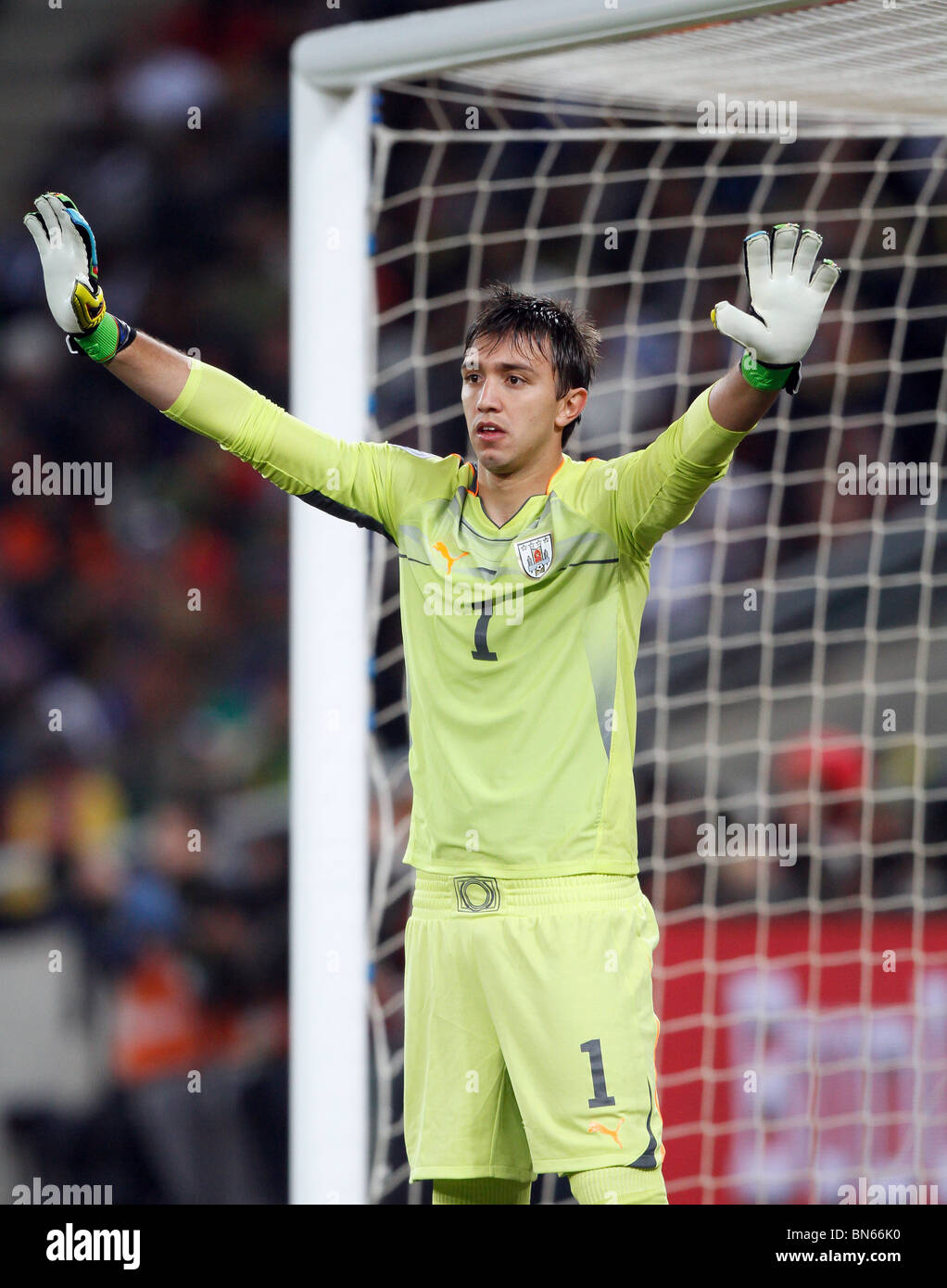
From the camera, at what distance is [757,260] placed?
193cm

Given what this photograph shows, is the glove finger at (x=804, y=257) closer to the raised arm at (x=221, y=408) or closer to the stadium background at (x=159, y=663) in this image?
the raised arm at (x=221, y=408)

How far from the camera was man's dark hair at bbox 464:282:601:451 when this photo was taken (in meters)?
2.17

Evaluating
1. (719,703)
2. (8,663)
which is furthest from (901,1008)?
(8,663)

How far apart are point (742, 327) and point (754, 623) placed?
2796 mm

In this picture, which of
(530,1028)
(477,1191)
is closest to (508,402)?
(530,1028)

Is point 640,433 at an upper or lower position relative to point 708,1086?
upper

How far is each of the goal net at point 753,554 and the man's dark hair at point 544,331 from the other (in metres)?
0.69

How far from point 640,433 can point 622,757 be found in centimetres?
272

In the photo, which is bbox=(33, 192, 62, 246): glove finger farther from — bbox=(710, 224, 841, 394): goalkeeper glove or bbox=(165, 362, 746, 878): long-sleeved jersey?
bbox=(710, 224, 841, 394): goalkeeper glove

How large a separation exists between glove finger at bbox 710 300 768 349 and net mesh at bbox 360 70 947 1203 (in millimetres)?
1260

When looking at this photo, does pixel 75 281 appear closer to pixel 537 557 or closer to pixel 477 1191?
pixel 537 557

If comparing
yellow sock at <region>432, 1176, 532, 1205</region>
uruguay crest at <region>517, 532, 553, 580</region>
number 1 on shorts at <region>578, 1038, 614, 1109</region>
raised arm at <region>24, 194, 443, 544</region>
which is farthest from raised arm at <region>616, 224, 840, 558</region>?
yellow sock at <region>432, 1176, 532, 1205</region>

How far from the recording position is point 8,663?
529 cm
